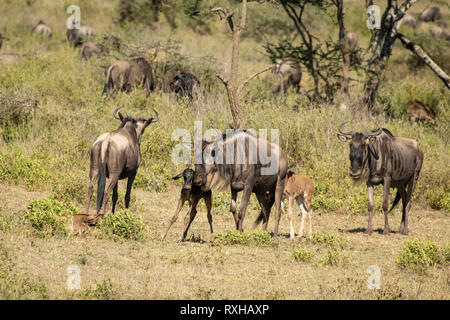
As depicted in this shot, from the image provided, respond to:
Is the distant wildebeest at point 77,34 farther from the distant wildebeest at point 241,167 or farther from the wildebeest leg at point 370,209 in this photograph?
the distant wildebeest at point 241,167

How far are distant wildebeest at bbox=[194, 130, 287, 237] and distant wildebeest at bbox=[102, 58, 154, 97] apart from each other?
8.40 metres

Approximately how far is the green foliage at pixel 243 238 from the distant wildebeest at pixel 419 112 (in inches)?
388

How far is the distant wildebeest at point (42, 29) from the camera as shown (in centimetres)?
Result: 2722

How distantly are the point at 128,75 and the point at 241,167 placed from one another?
933cm

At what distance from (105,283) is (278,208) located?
369cm

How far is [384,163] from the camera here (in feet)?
32.6

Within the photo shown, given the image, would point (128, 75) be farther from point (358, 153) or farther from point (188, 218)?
point (188, 218)

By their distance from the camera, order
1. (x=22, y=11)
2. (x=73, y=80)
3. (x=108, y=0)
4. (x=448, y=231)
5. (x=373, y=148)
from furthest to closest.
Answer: (x=108, y=0) → (x=22, y=11) → (x=73, y=80) → (x=448, y=231) → (x=373, y=148)

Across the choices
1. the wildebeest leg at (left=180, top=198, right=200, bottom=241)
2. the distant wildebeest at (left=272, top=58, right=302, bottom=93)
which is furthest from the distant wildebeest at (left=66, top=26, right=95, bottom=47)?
the wildebeest leg at (left=180, top=198, right=200, bottom=241)

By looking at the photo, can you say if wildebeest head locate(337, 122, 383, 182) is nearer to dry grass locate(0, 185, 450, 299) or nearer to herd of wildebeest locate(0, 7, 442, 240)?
herd of wildebeest locate(0, 7, 442, 240)

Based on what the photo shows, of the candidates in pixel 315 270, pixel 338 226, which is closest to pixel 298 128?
pixel 338 226

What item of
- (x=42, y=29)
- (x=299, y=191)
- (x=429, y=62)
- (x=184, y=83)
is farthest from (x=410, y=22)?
(x=299, y=191)

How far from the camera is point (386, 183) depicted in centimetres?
1004
